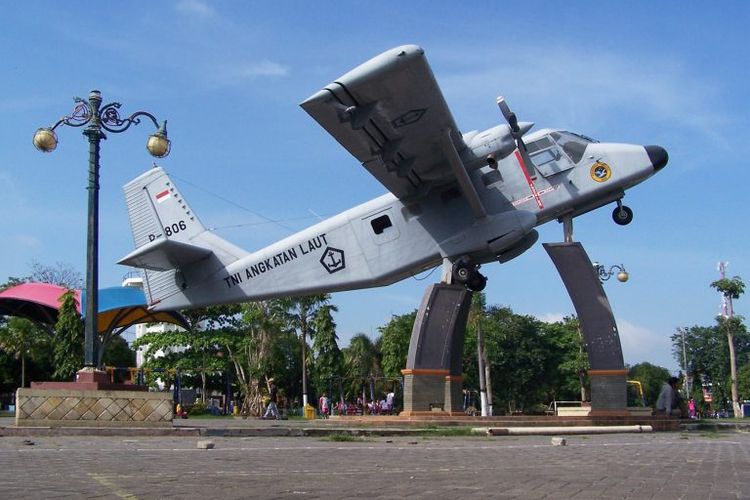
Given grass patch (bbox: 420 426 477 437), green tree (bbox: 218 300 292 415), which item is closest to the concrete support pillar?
grass patch (bbox: 420 426 477 437)

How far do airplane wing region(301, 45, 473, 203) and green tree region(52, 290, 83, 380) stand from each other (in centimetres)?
3248

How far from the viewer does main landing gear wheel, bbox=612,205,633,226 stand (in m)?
23.2

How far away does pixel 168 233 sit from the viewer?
26.2 meters

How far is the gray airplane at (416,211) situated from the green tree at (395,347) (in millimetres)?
48093

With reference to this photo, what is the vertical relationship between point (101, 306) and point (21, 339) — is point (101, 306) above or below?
above

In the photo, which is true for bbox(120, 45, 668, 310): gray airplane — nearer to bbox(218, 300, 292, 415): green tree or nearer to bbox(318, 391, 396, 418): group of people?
bbox(318, 391, 396, 418): group of people

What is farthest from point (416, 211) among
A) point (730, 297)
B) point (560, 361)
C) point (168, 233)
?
point (560, 361)

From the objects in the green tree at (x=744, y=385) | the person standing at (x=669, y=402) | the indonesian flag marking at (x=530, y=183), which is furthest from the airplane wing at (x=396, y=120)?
the green tree at (x=744, y=385)

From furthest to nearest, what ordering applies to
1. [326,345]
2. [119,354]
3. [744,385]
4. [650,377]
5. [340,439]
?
[650,377] < [744,385] < [119,354] < [326,345] < [340,439]

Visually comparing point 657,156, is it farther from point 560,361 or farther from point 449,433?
point 560,361

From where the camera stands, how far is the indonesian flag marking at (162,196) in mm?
26172

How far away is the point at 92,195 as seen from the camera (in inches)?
795

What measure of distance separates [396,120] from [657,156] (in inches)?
317

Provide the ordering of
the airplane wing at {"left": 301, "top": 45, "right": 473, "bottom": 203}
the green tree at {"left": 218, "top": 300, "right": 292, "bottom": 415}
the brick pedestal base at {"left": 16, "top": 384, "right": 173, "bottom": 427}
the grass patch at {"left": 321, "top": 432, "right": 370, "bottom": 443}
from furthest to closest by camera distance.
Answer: the green tree at {"left": 218, "top": 300, "right": 292, "bottom": 415} < the brick pedestal base at {"left": 16, "top": 384, "right": 173, "bottom": 427} < the airplane wing at {"left": 301, "top": 45, "right": 473, "bottom": 203} < the grass patch at {"left": 321, "top": 432, "right": 370, "bottom": 443}
